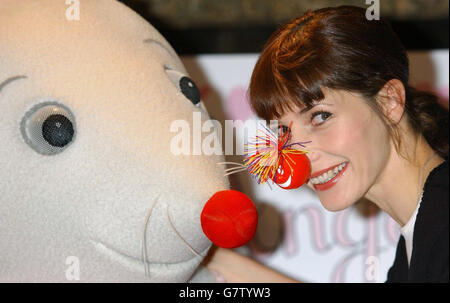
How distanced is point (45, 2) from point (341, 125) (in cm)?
54

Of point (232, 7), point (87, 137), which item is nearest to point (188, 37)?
point (232, 7)

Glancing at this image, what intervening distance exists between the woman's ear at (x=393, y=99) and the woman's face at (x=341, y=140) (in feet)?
0.09

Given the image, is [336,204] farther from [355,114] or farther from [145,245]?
[145,245]

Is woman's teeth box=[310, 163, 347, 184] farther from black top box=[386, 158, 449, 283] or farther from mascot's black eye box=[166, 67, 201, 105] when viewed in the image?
mascot's black eye box=[166, 67, 201, 105]

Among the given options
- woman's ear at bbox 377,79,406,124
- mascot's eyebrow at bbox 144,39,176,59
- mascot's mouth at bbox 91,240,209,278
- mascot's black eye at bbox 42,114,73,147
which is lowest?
mascot's mouth at bbox 91,240,209,278

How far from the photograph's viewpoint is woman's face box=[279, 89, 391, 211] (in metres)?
0.94

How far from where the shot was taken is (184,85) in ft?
3.15

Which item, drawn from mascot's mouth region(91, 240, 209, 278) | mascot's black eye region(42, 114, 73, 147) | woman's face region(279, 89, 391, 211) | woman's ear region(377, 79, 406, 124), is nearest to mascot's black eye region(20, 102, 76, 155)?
mascot's black eye region(42, 114, 73, 147)

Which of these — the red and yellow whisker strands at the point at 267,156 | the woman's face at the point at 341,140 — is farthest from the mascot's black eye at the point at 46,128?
the woman's face at the point at 341,140

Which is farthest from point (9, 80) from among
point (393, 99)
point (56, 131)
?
point (393, 99)

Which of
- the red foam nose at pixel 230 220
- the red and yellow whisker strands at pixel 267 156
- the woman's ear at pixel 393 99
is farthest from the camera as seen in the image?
the woman's ear at pixel 393 99

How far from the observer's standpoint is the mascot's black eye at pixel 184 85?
96cm

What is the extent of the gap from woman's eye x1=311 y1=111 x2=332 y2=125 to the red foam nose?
242mm

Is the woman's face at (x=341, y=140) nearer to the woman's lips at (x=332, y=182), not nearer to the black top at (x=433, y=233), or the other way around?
the woman's lips at (x=332, y=182)
